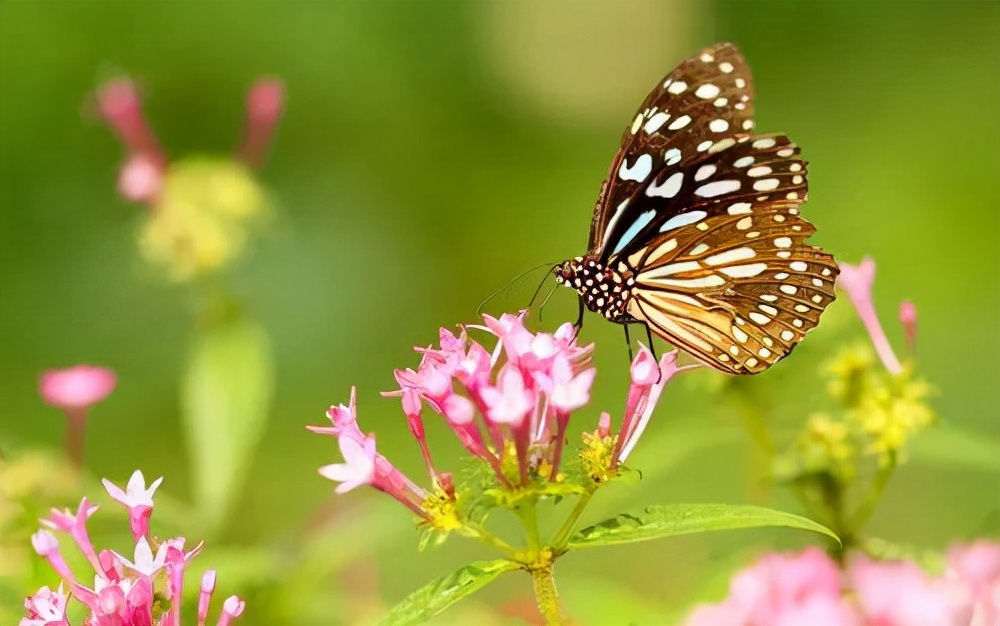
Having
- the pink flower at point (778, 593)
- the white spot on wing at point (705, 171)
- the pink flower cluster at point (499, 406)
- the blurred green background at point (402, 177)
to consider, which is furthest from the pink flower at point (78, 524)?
the blurred green background at point (402, 177)

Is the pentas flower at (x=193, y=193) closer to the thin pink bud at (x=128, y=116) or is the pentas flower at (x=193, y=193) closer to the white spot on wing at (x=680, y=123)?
the thin pink bud at (x=128, y=116)

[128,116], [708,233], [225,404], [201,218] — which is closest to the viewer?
[708,233]

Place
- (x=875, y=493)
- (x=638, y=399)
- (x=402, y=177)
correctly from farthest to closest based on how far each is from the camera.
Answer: (x=402, y=177), (x=875, y=493), (x=638, y=399)

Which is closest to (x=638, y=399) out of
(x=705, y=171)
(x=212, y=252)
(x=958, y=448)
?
(x=705, y=171)

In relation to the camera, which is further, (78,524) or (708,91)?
(708,91)

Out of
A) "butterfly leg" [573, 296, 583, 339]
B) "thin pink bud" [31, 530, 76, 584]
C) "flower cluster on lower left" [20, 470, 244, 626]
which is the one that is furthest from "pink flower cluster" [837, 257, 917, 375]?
"thin pink bud" [31, 530, 76, 584]

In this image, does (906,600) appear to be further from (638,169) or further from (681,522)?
(638,169)

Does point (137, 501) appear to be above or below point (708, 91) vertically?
below

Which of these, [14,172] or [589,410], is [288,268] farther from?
[589,410]
